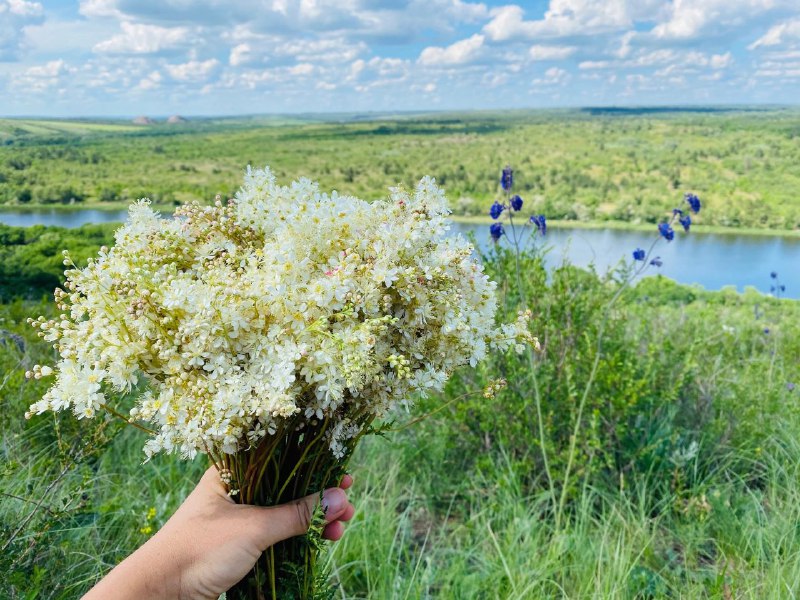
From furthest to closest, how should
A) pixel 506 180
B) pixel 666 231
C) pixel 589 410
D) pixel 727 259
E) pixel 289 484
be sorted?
pixel 727 259 < pixel 589 410 < pixel 666 231 < pixel 506 180 < pixel 289 484

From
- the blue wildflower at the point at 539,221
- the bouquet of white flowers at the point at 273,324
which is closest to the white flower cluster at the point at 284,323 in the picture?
the bouquet of white flowers at the point at 273,324

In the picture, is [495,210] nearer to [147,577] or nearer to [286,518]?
[286,518]

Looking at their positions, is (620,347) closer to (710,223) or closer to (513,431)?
(513,431)

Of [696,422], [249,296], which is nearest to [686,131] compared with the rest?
[696,422]

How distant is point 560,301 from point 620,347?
51 centimetres

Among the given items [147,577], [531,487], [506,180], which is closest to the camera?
[147,577]

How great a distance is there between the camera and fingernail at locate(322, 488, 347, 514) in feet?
4.41

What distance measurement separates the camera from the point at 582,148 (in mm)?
26609

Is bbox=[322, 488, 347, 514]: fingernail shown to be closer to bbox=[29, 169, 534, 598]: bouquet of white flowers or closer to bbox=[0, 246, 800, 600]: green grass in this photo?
bbox=[29, 169, 534, 598]: bouquet of white flowers

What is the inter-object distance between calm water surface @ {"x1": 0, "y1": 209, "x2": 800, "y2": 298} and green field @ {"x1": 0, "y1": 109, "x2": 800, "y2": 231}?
0.39 m

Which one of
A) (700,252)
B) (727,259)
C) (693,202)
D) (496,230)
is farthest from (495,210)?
(700,252)

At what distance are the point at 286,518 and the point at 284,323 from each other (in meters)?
0.46

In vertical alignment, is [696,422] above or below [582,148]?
below

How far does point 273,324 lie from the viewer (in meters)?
1.06
